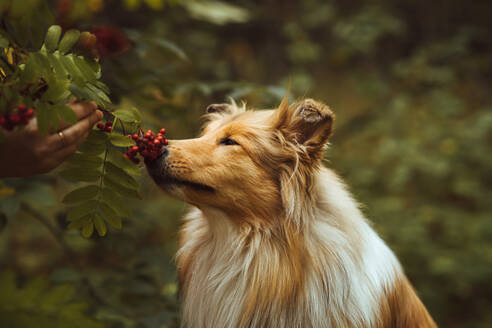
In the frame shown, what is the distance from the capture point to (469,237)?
4.72 meters

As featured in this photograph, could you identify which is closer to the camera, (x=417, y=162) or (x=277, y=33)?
(x=417, y=162)

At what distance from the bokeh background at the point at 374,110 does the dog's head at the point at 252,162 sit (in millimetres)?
721

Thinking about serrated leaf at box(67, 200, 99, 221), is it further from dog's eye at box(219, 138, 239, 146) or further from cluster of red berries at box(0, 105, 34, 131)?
dog's eye at box(219, 138, 239, 146)

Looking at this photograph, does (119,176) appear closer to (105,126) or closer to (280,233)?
(105,126)

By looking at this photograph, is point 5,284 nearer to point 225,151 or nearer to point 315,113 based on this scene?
point 225,151

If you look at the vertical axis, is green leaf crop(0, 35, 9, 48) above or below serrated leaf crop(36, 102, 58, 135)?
above

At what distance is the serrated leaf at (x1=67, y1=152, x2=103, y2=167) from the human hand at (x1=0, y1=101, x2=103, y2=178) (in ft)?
0.53

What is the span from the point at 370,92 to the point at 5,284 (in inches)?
220

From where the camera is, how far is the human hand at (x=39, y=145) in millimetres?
1309

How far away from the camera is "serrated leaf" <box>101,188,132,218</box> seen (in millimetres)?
1642

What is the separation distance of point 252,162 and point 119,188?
67cm

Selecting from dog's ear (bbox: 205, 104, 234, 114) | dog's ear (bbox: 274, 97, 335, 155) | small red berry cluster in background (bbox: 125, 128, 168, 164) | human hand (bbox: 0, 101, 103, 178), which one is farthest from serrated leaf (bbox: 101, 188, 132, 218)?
dog's ear (bbox: 205, 104, 234, 114)

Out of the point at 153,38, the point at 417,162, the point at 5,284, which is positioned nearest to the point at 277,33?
the point at 417,162

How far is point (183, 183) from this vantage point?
6.39ft
